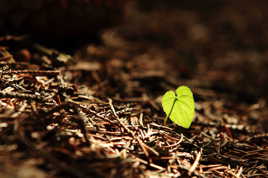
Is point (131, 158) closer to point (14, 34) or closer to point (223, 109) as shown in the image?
point (223, 109)

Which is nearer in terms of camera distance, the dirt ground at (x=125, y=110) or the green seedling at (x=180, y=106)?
the dirt ground at (x=125, y=110)

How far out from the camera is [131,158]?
1122 millimetres

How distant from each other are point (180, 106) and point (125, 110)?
0.34 m

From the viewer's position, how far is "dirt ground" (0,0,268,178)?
101cm

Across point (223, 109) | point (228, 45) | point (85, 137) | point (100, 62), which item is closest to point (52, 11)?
point (100, 62)

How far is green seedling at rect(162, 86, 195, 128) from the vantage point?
135 centimetres

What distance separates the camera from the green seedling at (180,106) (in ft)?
4.44

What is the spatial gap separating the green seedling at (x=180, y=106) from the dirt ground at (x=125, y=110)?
95mm

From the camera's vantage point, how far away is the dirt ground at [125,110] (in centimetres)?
101

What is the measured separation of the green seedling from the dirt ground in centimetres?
10

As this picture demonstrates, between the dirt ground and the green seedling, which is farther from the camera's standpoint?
the green seedling

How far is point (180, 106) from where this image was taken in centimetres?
139

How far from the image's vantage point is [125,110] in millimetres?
1485

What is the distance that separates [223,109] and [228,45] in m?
2.07
